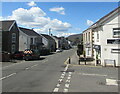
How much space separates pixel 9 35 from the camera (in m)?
35.8

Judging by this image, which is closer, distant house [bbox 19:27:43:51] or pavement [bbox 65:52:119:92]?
pavement [bbox 65:52:119:92]

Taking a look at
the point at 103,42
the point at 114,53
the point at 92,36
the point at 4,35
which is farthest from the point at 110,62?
the point at 4,35

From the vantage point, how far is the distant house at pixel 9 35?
3569cm

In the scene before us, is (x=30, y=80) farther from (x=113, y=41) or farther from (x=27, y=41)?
(x=27, y=41)

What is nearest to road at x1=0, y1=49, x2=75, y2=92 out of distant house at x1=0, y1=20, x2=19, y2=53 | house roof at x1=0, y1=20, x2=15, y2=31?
distant house at x1=0, y1=20, x2=19, y2=53

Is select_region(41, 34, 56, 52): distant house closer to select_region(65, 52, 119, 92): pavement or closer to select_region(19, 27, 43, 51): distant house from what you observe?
select_region(19, 27, 43, 51): distant house

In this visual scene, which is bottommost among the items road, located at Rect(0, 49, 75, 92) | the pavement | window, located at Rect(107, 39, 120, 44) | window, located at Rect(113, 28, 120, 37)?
the pavement

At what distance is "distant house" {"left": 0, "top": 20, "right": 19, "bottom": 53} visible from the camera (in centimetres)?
3569

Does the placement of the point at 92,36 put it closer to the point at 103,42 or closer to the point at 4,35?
the point at 103,42

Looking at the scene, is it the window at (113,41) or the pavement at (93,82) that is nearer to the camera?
the pavement at (93,82)

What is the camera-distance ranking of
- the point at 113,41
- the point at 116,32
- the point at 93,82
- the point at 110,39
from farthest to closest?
the point at 116,32 → the point at 110,39 → the point at 113,41 → the point at 93,82

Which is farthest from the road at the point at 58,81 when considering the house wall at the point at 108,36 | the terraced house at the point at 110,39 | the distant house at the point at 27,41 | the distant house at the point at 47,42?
the distant house at the point at 47,42

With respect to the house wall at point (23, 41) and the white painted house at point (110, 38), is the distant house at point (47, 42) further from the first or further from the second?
the white painted house at point (110, 38)

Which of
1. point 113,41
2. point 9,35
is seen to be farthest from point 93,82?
point 9,35
